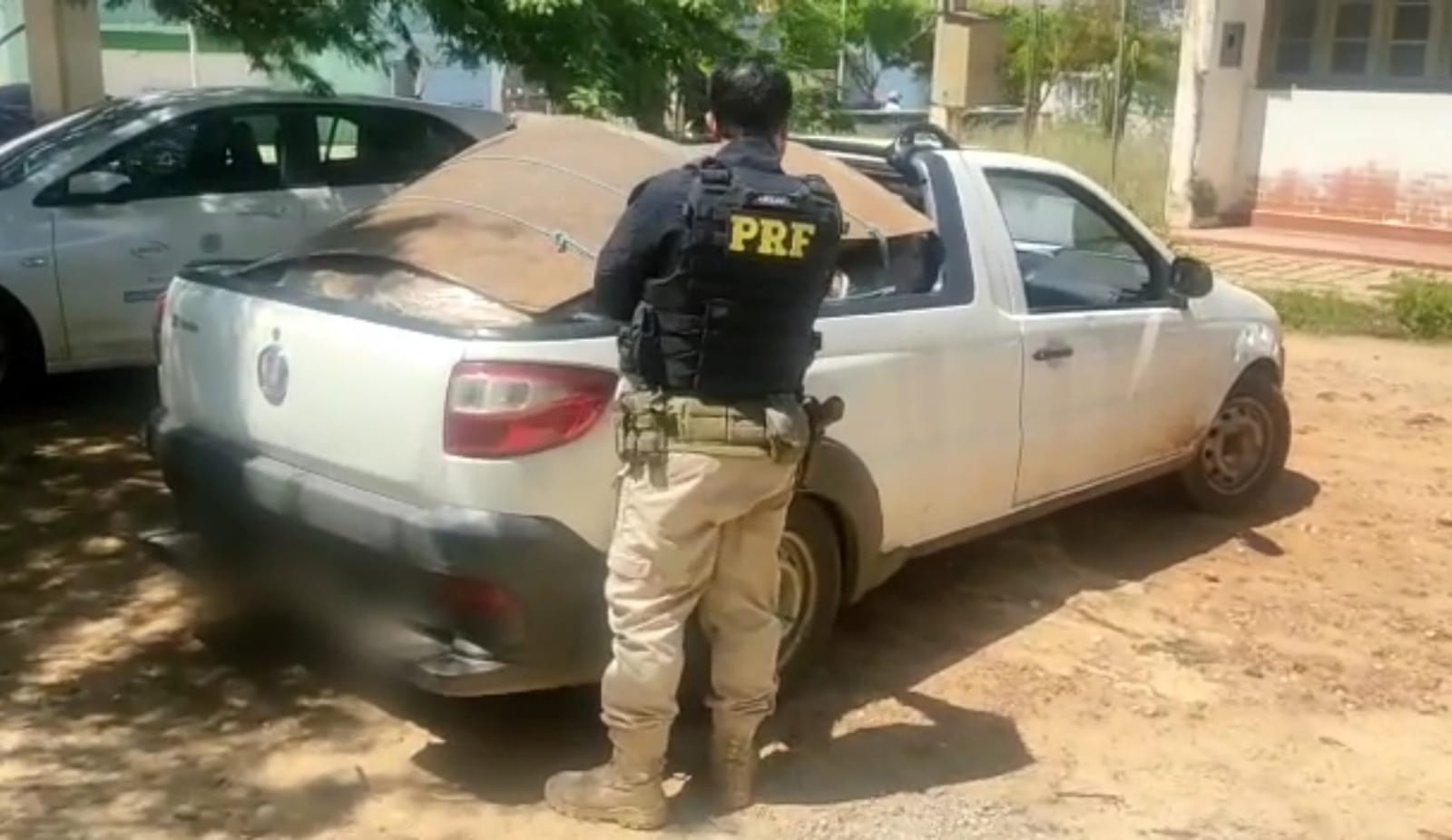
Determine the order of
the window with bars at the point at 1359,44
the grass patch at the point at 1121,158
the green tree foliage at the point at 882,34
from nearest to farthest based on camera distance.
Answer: the window with bars at the point at 1359,44
the grass patch at the point at 1121,158
the green tree foliage at the point at 882,34

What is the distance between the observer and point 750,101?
395cm

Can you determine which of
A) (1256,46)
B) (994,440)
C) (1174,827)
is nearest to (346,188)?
(994,440)

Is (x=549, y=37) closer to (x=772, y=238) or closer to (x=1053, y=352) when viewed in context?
(x=1053, y=352)

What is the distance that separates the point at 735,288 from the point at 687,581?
688 mm

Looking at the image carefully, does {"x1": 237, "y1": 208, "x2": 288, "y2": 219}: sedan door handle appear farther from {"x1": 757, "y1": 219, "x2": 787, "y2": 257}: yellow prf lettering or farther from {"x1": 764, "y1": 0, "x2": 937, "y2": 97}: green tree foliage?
{"x1": 764, "y1": 0, "x2": 937, "y2": 97}: green tree foliage

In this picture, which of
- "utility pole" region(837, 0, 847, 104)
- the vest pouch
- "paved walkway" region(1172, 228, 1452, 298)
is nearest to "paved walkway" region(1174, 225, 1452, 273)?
"paved walkway" region(1172, 228, 1452, 298)

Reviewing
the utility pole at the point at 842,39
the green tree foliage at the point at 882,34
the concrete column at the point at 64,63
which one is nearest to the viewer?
the concrete column at the point at 64,63

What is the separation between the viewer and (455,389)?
13.2 feet

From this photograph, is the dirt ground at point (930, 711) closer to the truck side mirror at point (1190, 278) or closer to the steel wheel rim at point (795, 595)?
the steel wheel rim at point (795, 595)

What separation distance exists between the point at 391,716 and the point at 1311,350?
7743 mm

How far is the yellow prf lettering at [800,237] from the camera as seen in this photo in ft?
12.7

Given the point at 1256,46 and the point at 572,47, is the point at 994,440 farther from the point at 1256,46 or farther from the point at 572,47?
the point at 1256,46

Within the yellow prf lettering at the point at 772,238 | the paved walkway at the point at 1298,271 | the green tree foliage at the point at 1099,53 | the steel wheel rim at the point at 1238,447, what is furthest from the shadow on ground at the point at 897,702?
the green tree foliage at the point at 1099,53

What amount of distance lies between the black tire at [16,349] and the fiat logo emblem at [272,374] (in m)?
3.65
